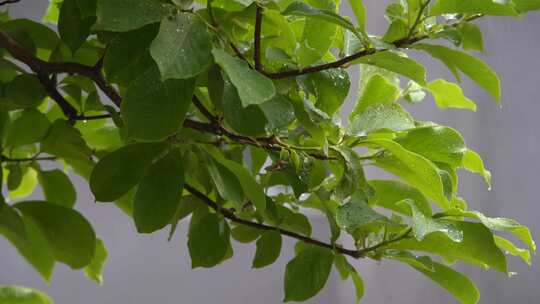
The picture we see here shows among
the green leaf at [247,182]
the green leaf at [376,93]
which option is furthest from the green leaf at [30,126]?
the green leaf at [376,93]

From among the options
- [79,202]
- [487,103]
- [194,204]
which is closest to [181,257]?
[79,202]

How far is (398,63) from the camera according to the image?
0.47m

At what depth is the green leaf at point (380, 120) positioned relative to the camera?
506 millimetres

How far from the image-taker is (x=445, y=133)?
0.53m

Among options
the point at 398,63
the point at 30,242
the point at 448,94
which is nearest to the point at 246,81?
the point at 398,63

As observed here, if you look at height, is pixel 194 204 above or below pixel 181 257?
above

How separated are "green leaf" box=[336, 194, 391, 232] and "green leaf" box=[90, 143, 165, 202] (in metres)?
0.18

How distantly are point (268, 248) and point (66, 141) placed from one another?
0.77 ft

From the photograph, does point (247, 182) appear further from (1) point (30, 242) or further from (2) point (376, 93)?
(1) point (30, 242)

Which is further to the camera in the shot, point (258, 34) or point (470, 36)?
point (470, 36)

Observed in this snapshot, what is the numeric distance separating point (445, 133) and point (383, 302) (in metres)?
1.46

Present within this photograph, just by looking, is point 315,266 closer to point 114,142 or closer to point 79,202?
point 114,142

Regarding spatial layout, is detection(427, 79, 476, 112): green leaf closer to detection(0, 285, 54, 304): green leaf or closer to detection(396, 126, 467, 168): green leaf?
detection(396, 126, 467, 168): green leaf

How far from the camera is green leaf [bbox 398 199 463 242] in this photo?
0.44 metres
